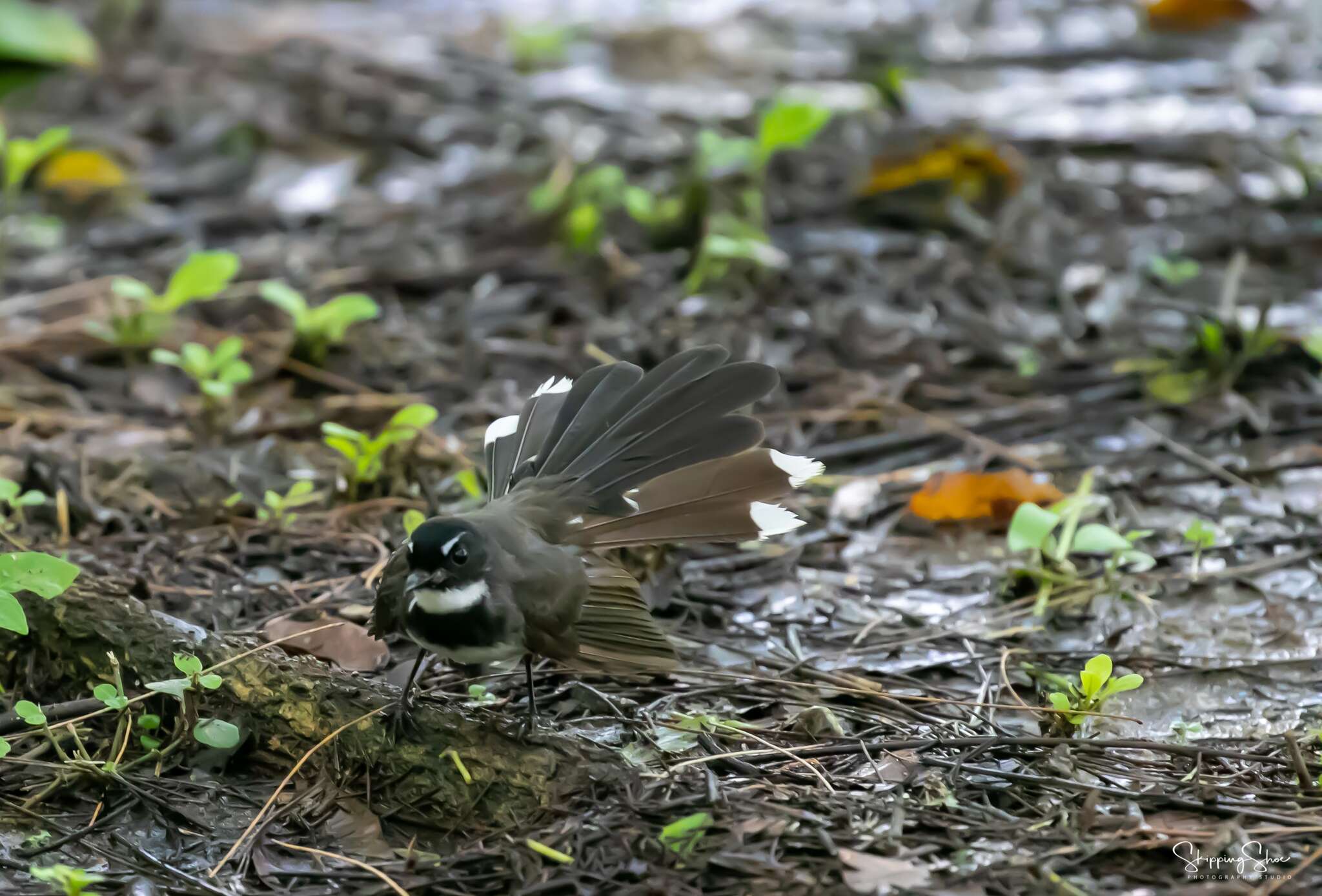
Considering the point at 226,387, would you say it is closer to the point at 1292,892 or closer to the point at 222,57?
the point at 1292,892

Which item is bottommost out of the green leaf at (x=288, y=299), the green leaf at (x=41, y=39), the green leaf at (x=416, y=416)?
the green leaf at (x=416, y=416)

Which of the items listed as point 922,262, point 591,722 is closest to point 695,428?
point 591,722

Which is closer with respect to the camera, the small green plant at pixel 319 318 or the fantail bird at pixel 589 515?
the fantail bird at pixel 589 515

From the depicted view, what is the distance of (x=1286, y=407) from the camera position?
14.5ft

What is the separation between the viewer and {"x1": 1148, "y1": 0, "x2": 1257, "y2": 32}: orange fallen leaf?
8.01m

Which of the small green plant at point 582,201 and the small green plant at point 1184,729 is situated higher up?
the small green plant at point 582,201

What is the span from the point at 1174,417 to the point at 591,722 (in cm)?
247

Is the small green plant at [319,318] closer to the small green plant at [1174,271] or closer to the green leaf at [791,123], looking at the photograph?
the green leaf at [791,123]

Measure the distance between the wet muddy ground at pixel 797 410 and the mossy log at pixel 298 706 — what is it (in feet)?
0.17

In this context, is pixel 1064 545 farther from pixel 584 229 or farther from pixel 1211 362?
pixel 584 229

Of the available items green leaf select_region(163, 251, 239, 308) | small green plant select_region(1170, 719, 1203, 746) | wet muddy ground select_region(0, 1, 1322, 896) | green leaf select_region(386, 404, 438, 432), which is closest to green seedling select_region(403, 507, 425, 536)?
wet muddy ground select_region(0, 1, 1322, 896)

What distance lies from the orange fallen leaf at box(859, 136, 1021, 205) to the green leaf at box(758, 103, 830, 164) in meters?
0.93

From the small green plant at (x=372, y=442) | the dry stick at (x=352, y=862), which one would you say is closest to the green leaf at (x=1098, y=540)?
the small green plant at (x=372, y=442)

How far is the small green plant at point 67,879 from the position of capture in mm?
2254
